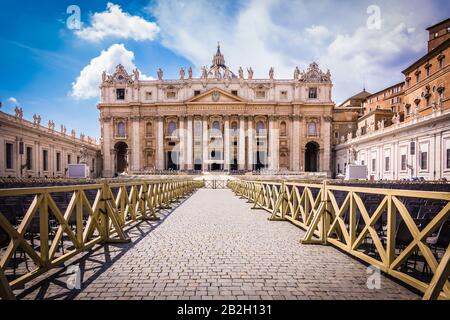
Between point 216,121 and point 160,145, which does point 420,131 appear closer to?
point 216,121

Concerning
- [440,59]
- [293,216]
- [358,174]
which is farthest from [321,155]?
[293,216]

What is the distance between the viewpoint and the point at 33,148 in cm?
3344

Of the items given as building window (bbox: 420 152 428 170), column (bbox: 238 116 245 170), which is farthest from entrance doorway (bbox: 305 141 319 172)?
building window (bbox: 420 152 428 170)

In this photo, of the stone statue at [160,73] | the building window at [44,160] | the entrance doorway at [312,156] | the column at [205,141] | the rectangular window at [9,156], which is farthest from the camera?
the entrance doorway at [312,156]

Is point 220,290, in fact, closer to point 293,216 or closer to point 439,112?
point 293,216

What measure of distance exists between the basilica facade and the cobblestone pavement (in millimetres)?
47643

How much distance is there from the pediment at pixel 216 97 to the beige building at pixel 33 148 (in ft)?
81.1

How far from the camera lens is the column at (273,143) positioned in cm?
5407

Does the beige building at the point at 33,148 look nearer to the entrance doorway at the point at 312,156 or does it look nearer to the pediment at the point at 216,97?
the pediment at the point at 216,97

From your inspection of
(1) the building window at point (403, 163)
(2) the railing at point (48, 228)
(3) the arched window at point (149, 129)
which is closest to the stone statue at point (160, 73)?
(3) the arched window at point (149, 129)

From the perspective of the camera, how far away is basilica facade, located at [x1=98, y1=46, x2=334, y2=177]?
53969mm

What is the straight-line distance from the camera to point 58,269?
4.16m

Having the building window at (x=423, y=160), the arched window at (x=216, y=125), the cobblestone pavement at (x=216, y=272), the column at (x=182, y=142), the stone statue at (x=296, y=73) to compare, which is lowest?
the cobblestone pavement at (x=216, y=272)

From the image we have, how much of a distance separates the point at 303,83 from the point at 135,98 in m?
37.4
